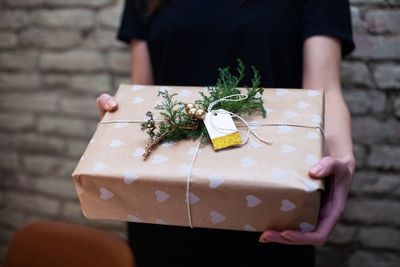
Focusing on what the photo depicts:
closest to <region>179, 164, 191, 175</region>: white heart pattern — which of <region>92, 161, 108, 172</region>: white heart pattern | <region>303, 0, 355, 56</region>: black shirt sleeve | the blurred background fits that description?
<region>92, 161, 108, 172</region>: white heart pattern

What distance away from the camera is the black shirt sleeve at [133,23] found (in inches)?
38.0

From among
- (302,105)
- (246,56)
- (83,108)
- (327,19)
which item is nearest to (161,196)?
(302,105)

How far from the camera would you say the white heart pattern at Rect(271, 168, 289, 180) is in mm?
578

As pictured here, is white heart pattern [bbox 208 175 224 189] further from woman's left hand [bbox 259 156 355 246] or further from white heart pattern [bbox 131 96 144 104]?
white heart pattern [bbox 131 96 144 104]

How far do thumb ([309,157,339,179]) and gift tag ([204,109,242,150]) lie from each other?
106mm

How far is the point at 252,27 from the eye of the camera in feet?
2.72

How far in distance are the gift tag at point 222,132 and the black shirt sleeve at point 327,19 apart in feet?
1.02

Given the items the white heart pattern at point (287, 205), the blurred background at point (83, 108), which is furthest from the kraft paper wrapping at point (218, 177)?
the blurred background at point (83, 108)

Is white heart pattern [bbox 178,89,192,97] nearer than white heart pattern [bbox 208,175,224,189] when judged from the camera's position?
No

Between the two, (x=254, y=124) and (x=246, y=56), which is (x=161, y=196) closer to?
(x=254, y=124)

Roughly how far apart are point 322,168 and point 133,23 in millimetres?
560

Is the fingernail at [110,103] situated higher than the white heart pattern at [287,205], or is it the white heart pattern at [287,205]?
the fingernail at [110,103]

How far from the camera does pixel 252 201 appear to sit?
59 cm

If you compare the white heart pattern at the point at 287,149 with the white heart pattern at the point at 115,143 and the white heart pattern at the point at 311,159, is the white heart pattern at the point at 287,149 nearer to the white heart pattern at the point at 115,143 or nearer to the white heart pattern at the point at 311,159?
the white heart pattern at the point at 311,159
